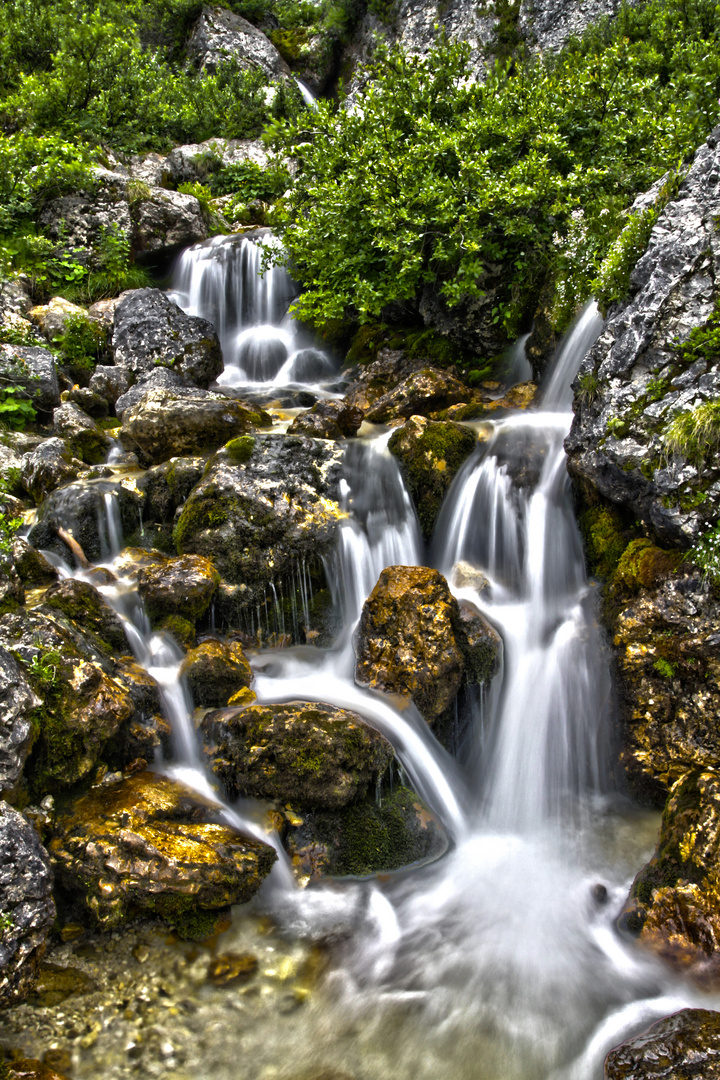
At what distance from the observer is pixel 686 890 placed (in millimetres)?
4031

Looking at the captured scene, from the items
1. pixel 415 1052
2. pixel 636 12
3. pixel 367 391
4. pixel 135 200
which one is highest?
pixel 636 12

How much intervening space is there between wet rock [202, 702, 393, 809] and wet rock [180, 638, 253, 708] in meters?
0.72

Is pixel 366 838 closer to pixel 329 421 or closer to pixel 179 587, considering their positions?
pixel 179 587

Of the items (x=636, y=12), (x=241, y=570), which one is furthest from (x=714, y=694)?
(x=636, y=12)

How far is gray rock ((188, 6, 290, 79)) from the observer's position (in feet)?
74.7

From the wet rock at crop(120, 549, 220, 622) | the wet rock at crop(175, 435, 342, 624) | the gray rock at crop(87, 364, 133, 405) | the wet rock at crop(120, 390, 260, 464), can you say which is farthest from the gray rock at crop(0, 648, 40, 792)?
the gray rock at crop(87, 364, 133, 405)

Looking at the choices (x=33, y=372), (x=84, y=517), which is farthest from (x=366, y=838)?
(x=33, y=372)

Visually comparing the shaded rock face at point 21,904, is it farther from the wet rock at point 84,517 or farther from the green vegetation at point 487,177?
the green vegetation at point 487,177

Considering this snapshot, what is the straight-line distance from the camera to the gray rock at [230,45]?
22.8 metres

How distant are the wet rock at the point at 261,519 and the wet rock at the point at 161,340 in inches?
194

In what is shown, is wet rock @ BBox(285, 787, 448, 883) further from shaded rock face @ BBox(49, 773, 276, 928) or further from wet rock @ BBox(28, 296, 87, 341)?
wet rock @ BBox(28, 296, 87, 341)

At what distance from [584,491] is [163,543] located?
483 cm

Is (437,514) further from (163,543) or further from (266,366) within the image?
(266,366)

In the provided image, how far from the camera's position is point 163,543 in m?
7.76
